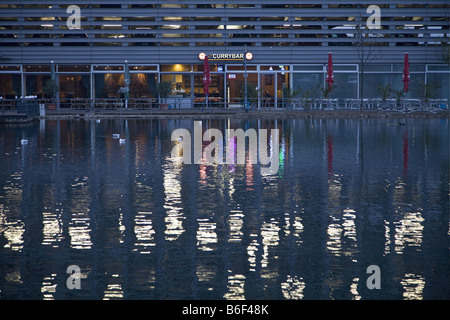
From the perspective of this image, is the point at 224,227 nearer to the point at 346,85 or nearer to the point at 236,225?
the point at 236,225

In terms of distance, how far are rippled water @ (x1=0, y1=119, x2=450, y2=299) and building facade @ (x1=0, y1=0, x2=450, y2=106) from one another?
34177 mm

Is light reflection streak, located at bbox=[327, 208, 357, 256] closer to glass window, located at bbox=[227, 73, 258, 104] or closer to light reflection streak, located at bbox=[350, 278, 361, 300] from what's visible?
light reflection streak, located at bbox=[350, 278, 361, 300]

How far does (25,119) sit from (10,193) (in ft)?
84.7

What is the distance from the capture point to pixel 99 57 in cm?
5366

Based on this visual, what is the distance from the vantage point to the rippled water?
7574 millimetres

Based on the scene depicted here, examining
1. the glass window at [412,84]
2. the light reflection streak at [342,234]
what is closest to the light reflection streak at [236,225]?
the light reflection streak at [342,234]

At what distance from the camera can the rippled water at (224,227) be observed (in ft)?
24.8

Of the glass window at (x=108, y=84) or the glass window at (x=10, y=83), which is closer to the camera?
the glass window at (x=108, y=84)

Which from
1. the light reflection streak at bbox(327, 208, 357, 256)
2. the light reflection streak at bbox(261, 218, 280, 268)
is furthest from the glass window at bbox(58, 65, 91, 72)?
the light reflection streak at bbox(261, 218, 280, 268)

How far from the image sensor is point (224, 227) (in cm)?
1049

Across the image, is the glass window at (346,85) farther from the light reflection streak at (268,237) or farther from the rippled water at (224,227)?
the light reflection streak at (268,237)

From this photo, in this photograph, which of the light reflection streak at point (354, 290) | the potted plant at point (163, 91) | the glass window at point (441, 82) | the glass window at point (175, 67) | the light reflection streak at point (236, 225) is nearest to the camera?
the light reflection streak at point (354, 290)

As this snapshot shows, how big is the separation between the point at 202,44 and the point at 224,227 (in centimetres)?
4463

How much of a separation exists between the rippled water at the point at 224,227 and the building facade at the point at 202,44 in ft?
112
